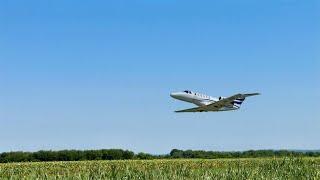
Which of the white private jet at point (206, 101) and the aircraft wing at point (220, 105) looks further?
the aircraft wing at point (220, 105)

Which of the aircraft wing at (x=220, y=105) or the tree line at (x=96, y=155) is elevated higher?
the aircraft wing at (x=220, y=105)

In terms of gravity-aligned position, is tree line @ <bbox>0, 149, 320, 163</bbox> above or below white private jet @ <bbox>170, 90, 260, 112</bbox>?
below

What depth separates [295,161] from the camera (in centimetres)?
2295

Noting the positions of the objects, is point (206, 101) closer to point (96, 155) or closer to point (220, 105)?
point (220, 105)

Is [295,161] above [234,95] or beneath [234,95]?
beneath

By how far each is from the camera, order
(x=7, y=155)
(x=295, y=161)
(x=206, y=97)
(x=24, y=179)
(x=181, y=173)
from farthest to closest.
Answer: (x=206, y=97) < (x=7, y=155) < (x=295, y=161) < (x=181, y=173) < (x=24, y=179)

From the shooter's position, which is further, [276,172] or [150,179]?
[276,172]

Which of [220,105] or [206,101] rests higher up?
[206,101]

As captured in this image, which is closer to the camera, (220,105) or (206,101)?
(220,105)

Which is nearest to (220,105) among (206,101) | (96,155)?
(206,101)

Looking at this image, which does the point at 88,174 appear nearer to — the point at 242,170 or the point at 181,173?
the point at 181,173

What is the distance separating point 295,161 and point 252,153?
2463 inches

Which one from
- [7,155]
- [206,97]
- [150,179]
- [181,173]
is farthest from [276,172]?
[206,97]

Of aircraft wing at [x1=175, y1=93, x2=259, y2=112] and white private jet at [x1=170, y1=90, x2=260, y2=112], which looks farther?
aircraft wing at [x1=175, y1=93, x2=259, y2=112]
